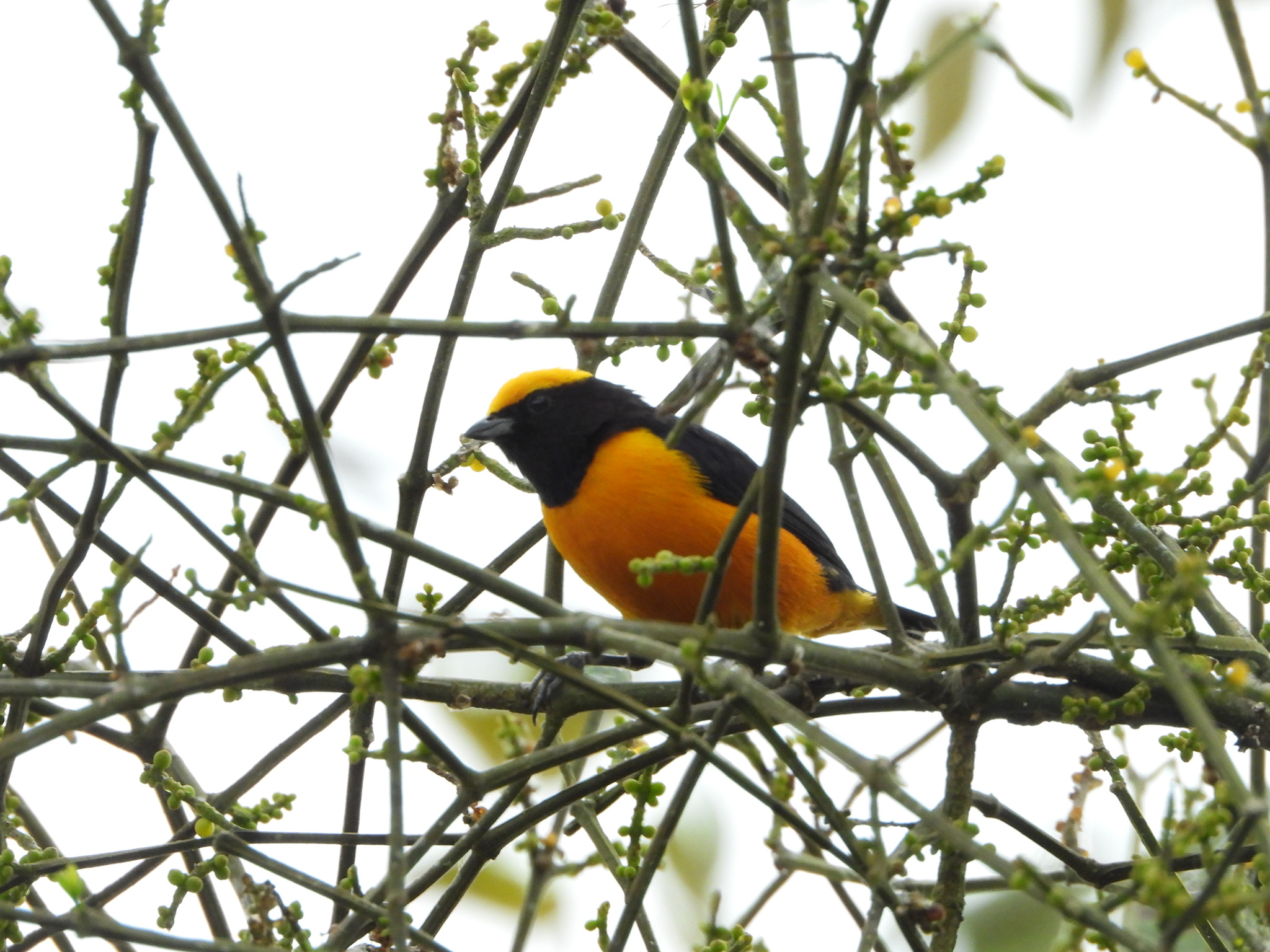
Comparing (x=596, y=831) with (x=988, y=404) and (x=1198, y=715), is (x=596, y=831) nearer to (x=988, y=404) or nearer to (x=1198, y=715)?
(x=988, y=404)

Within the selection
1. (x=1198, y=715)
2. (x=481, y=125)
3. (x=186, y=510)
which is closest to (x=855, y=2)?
(x=1198, y=715)

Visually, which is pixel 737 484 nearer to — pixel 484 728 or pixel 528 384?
pixel 528 384

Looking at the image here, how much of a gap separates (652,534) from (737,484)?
1.29 ft

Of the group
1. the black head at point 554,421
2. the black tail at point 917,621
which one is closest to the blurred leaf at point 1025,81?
the black head at point 554,421

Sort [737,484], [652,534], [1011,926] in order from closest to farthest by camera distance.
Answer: [1011,926] < [652,534] < [737,484]

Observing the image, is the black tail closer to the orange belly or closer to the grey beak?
the orange belly

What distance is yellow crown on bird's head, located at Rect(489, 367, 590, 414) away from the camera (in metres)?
5.05

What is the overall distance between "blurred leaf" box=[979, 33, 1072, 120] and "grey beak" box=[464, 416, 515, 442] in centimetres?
334

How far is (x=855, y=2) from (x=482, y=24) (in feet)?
4.29

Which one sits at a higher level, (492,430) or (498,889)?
(492,430)

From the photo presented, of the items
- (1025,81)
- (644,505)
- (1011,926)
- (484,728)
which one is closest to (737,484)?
(644,505)

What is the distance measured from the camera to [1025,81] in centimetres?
174

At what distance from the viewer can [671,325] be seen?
203 centimetres

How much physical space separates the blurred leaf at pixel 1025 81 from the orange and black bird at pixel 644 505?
7.53ft
